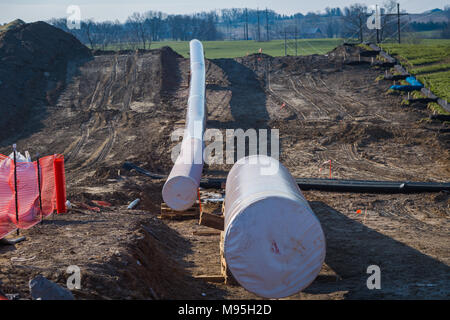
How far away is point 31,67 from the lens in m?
36.8

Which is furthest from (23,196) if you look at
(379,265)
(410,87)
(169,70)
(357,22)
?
(357,22)

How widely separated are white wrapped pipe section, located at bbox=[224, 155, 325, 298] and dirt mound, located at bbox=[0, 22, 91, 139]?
74.2 feet

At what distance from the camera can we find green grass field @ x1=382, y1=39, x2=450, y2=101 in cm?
3363

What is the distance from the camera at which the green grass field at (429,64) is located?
33628 mm

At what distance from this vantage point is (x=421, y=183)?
743 inches

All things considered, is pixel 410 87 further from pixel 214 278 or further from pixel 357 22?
pixel 357 22

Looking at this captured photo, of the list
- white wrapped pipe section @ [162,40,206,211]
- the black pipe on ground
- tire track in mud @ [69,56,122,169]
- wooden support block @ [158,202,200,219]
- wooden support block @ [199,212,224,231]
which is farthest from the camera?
tire track in mud @ [69,56,122,169]

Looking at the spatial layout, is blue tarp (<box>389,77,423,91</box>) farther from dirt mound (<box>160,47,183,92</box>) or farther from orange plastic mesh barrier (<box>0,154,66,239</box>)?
orange plastic mesh barrier (<box>0,154,66,239</box>)

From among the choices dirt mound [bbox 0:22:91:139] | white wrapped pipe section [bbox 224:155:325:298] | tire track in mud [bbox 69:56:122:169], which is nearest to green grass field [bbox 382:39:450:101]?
tire track in mud [bbox 69:56:122:169]

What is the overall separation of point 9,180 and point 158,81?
81.4ft

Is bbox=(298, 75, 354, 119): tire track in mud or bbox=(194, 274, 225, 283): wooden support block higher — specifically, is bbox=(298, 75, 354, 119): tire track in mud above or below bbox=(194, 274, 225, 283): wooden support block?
above

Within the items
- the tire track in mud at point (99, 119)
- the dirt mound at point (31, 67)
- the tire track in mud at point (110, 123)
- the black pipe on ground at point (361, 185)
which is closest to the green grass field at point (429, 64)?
the black pipe on ground at point (361, 185)

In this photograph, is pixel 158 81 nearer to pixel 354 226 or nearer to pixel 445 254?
pixel 354 226
